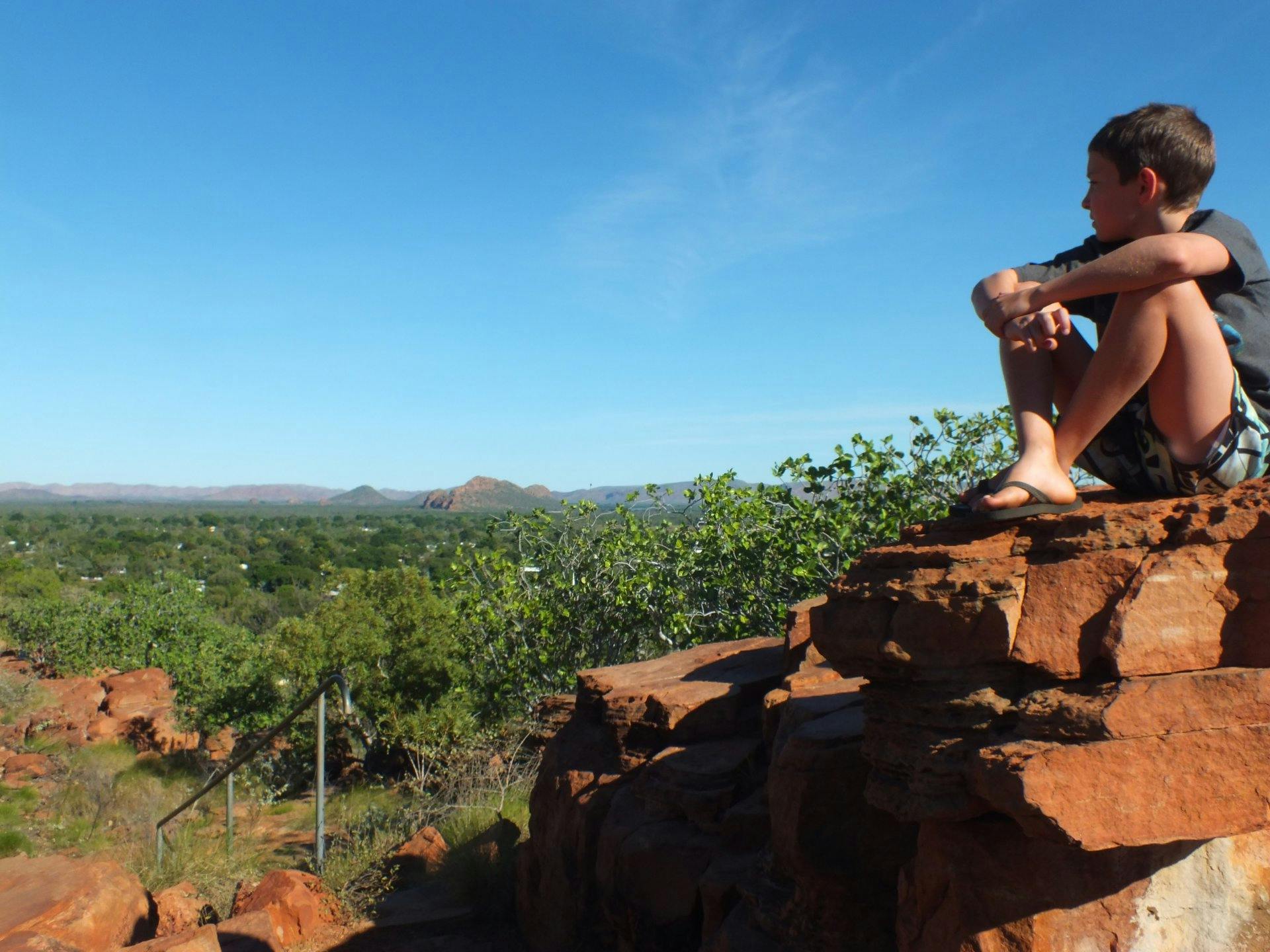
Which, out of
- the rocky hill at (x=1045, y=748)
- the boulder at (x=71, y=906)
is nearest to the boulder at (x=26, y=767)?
the boulder at (x=71, y=906)

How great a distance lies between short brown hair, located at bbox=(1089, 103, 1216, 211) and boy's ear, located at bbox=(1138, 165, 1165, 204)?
11mm

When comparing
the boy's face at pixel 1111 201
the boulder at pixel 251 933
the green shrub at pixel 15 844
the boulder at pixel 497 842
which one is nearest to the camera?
the boy's face at pixel 1111 201

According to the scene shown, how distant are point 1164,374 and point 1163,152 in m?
0.65

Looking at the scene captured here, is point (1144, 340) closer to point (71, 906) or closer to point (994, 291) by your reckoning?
point (994, 291)

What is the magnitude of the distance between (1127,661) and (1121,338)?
0.87 m

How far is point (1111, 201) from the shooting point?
9.76 feet

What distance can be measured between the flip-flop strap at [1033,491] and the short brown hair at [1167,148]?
95 centimetres

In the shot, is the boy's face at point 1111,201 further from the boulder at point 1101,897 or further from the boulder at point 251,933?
the boulder at point 251,933

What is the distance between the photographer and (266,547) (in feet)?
187

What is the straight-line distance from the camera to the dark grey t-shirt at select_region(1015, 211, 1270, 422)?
283cm

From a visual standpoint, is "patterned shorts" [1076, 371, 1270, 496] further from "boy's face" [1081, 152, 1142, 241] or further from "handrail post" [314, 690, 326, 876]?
"handrail post" [314, 690, 326, 876]

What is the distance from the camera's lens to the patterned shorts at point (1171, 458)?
9.17 ft

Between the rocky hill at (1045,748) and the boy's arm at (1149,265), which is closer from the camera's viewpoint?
the rocky hill at (1045,748)

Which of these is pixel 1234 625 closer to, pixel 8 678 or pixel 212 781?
pixel 212 781
